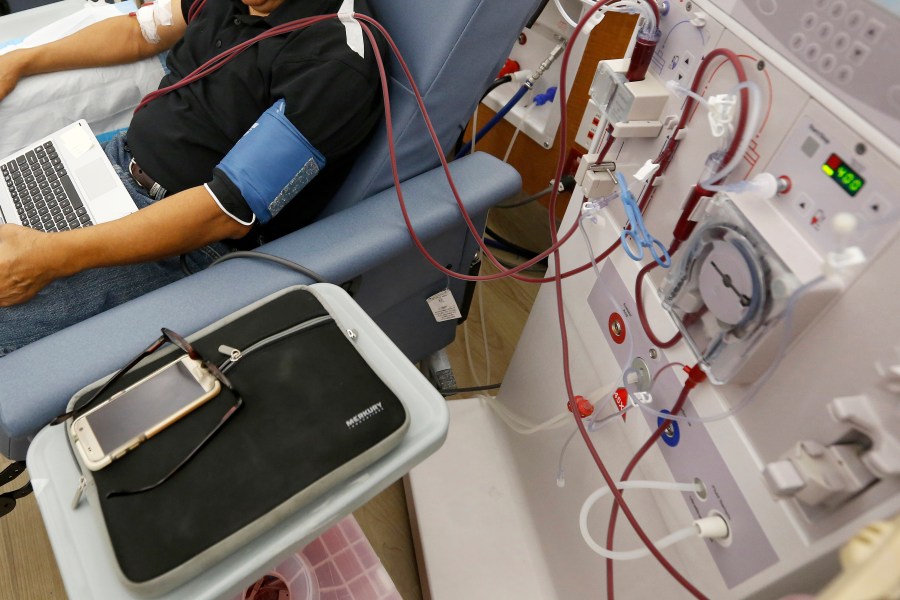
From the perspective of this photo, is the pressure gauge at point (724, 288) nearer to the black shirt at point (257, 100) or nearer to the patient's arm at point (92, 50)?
the black shirt at point (257, 100)

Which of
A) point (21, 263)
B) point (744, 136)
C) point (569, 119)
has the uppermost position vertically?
point (744, 136)

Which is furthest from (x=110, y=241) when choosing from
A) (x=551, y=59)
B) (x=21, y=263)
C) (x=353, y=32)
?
(x=551, y=59)

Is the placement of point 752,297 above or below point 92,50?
above

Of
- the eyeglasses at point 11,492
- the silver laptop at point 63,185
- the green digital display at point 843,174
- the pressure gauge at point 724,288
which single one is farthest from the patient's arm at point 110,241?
the green digital display at point 843,174

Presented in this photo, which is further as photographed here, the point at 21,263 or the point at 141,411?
the point at 21,263

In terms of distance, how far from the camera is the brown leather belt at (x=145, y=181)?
3.81 feet

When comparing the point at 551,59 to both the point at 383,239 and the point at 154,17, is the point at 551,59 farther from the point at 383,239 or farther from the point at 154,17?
the point at 154,17

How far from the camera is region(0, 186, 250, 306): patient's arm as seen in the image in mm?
868

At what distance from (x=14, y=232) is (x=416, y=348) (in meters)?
0.84

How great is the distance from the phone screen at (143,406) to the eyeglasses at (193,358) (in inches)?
0.9

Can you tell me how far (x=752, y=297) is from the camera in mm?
507

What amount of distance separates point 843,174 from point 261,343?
64cm

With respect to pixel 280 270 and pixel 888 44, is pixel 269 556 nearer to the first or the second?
pixel 280 270

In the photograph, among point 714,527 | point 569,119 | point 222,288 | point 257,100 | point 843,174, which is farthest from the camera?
point 569,119
